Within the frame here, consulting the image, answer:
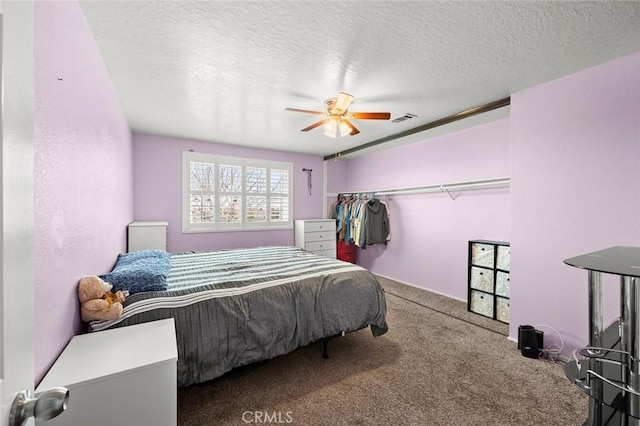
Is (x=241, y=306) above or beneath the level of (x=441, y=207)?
beneath

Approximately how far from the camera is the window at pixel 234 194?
418cm

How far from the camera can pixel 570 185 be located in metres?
2.10

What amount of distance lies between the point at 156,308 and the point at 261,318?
664mm

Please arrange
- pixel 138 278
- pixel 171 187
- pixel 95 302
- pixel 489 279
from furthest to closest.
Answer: pixel 171 187, pixel 489 279, pixel 138 278, pixel 95 302

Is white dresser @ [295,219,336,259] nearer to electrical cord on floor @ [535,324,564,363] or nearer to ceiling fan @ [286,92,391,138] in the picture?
ceiling fan @ [286,92,391,138]

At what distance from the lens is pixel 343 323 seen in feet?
7.00

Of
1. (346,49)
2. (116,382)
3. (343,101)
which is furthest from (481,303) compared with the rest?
(116,382)

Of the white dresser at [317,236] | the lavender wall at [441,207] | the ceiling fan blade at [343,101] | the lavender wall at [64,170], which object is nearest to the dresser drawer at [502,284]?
the lavender wall at [441,207]

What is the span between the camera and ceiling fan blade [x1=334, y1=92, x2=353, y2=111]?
7.32 feet

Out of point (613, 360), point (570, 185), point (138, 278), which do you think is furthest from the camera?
point (570, 185)

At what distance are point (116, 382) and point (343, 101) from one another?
91.1 inches

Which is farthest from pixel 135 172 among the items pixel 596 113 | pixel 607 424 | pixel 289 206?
pixel 596 113

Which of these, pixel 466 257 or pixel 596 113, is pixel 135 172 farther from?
pixel 596 113

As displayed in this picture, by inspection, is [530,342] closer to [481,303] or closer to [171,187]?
[481,303]
